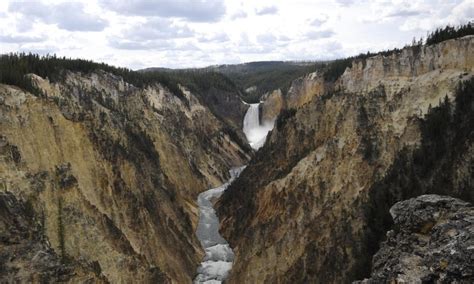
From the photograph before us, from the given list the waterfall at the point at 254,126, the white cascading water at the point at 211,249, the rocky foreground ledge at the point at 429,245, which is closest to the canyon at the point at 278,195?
the rocky foreground ledge at the point at 429,245

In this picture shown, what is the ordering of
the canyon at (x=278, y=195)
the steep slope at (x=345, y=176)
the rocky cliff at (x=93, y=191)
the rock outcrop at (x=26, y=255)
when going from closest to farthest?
the rock outcrop at (x=26, y=255) < the canyon at (x=278, y=195) < the rocky cliff at (x=93, y=191) < the steep slope at (x=345, y=176)

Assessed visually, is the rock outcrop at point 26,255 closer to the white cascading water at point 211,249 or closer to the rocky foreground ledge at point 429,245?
the rocky foreground ledge at point 429,245

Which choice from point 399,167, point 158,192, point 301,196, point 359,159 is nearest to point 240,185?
point 158,192

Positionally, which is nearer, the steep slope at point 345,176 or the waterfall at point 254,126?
the steep slope at point 345,176

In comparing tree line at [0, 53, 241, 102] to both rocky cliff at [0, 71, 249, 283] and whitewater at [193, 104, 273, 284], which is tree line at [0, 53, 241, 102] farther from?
whitewater at [193, 104, 273, 284]

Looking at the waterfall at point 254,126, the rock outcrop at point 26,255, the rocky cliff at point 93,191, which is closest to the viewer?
the rock outcrop at point 26,255

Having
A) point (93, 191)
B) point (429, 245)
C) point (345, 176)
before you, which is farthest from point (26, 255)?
point (345, 176)

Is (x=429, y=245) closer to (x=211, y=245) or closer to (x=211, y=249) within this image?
(x=211, y=249)
